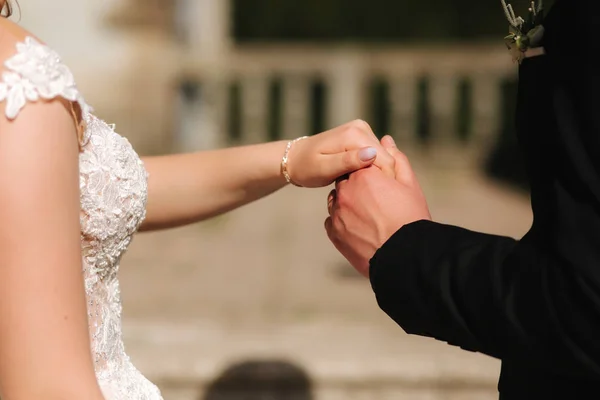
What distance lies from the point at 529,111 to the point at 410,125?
7.98 m

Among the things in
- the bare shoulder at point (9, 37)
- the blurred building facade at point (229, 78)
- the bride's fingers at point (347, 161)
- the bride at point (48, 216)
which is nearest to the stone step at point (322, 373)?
the bride's fingers at point (347, 161)

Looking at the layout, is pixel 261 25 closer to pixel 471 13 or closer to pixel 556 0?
pixel 471 13

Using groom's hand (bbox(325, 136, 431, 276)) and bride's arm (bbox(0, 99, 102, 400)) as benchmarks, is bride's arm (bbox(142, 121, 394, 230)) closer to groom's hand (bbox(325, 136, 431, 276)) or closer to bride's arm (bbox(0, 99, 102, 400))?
groom's hand (bbox(325, 136, 431, 276))

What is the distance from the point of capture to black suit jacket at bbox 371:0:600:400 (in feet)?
3.94

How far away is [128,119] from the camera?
9594 millimetres

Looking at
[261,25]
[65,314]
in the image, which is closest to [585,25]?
[65,314]

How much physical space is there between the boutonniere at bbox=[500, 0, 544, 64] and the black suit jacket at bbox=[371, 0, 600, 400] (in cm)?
2

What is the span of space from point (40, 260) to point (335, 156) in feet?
2.59

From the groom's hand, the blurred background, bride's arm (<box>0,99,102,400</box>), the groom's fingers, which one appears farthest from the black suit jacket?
the blurred background

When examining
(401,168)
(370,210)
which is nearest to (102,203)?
(370,210)

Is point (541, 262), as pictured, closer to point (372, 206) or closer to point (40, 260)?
point (372, 206)

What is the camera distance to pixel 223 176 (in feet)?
6.79

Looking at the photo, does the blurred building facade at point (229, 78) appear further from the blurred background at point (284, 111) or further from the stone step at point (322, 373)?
the stone step at point (322, 373)

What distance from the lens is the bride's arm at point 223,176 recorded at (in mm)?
1986
